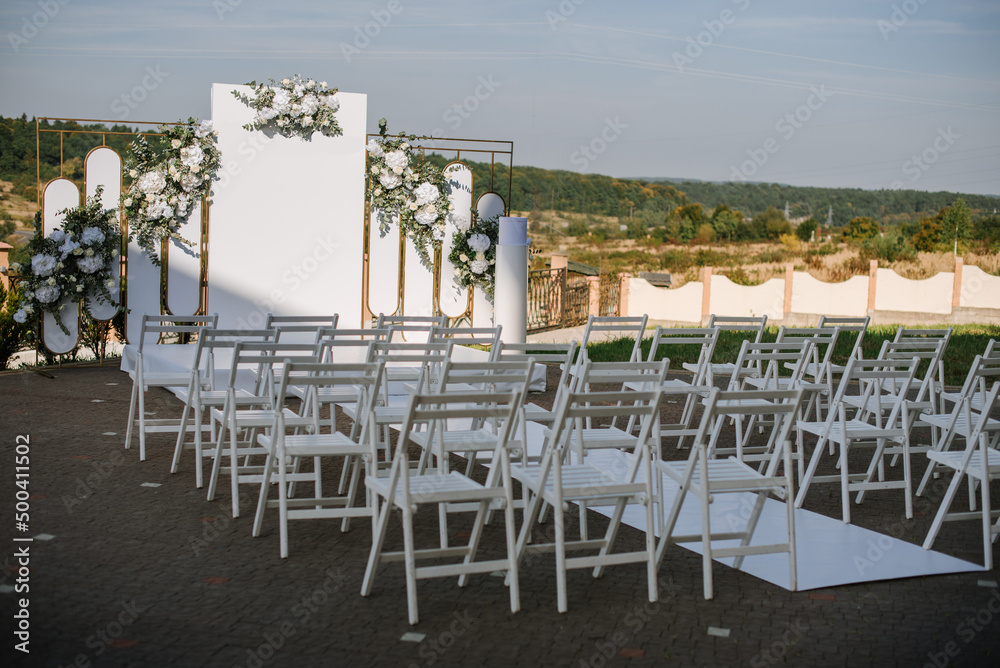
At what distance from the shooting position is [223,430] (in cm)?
508

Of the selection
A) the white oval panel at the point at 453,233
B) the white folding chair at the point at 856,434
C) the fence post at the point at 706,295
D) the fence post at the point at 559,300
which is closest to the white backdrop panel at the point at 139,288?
the white oval panel at the point at 453,233

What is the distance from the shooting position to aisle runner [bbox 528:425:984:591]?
13.5ft

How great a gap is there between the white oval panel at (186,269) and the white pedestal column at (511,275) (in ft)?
11.2

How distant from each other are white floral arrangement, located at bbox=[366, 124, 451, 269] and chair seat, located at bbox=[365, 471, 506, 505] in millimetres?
7549

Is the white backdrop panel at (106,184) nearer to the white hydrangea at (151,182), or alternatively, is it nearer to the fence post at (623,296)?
the white hydrangea at (151,182)

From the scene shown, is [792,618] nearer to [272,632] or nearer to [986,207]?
[272,632]

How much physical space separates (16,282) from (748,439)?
8.31 metres

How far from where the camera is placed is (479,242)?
1123 cm

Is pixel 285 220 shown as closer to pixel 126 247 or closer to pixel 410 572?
pixel 126 247

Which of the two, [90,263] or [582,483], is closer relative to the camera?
[582,483]

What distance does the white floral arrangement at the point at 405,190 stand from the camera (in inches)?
435

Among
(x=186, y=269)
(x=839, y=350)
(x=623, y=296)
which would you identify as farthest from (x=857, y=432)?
(x=623, y=296)

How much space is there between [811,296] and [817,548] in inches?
Result: 798

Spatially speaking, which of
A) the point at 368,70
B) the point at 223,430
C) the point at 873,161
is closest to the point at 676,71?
the point at 873,161
